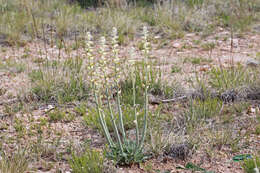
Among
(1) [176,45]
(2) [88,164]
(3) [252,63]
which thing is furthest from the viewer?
(1) [176,45]

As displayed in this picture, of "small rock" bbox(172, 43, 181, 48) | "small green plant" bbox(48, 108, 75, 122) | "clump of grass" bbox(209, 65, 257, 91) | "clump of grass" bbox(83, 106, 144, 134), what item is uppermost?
"clump of grass" bbox(209, 65, 257, 91)

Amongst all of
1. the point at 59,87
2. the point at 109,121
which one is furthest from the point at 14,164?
the point at 59,87

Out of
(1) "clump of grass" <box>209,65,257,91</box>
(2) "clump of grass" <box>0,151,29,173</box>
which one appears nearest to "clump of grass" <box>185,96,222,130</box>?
(1) "clump of grass" <box>209,65,257,91</box>

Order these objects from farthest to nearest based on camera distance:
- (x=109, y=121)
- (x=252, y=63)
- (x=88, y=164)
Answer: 1. (x=252, y=63)
2. (x=109, y=121)
3. (x=88, y=164)

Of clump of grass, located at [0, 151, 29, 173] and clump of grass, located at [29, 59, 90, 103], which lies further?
clump of grass, located at [29, 59, 90, 103]

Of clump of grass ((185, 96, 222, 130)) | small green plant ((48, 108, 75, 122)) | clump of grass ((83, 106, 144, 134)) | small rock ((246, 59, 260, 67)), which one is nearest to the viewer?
clump of grass ((185, 96, 222, 130))

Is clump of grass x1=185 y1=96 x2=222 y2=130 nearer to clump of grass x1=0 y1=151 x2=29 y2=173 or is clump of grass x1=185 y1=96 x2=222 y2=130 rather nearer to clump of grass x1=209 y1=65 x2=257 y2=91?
clump of grass x1=209 y1=65 x2=257 y2=91

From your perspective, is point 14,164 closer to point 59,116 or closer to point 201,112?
point 59,116

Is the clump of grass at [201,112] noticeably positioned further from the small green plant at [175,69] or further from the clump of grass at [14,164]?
the clump of grass at [14,164]

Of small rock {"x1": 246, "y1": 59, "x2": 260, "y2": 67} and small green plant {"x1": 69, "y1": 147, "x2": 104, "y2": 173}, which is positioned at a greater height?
small rock {"x1": 246, "y1": 59, "x2": 260, "y2": 67}

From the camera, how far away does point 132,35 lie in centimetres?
706

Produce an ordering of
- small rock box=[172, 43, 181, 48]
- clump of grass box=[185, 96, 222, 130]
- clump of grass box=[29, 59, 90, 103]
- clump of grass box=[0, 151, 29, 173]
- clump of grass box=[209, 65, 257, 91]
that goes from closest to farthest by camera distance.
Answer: clump of grass box=[0, 151, 29, 173] → clump of grass box=[185, 96, 222, 130] → clump of grass box=[209, 65, 257, 91] → clump of grass box=[29, 59, 90, 103] → small rock box=[172, 43, 181, 48]

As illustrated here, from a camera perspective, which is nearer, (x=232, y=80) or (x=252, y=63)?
(x=232, y=80)

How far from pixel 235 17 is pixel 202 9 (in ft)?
2.35
